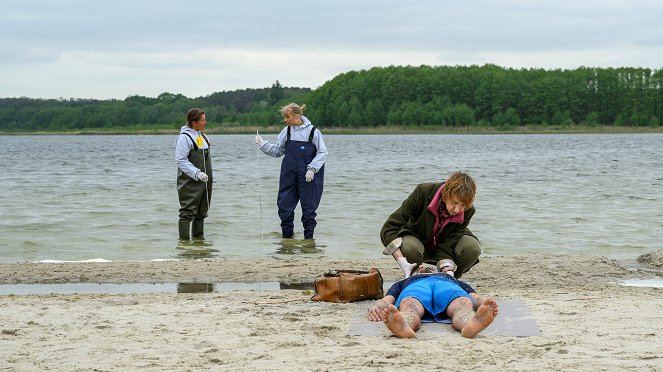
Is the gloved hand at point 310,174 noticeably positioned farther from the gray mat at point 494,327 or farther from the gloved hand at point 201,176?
the gray mat at point 494,327

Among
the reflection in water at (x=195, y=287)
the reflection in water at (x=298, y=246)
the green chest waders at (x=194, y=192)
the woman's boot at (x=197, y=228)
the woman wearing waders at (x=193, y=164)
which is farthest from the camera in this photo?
the woman's boot at (x=197, y=228)

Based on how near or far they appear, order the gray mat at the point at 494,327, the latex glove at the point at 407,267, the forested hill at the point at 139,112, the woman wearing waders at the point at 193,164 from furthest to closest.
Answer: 1. the forested hill at the point at 139,112
2. the woman wearing waders at the point at 193,164
3. the latex glove at the point at 407,267
4. the gray mat at the point at 494,327

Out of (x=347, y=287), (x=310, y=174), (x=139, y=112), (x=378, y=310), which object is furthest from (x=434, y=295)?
(x=139, y=112)

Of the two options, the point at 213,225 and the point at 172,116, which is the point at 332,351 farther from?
the point at 172,116

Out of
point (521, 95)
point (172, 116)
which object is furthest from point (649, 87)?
point (172, 116)

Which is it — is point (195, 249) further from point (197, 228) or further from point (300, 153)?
point (300, 153)

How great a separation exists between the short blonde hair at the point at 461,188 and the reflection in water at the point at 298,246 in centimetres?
537

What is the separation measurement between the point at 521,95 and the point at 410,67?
2547 centimetres

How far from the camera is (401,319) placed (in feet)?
21.2

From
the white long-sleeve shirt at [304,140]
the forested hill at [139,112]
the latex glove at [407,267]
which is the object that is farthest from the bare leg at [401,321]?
the forested hill at [139,112]

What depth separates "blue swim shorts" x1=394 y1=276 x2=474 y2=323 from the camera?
7.13 m

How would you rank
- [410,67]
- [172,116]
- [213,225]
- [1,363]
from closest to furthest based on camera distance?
[1,363] < [213,225] < [172,116] < [410,67]

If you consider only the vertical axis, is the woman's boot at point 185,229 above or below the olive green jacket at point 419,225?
below

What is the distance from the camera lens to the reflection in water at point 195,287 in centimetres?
902
